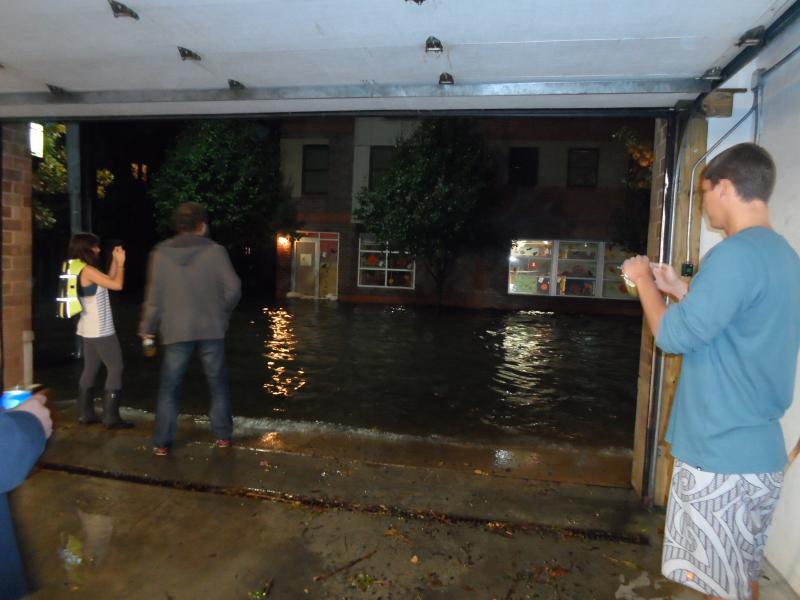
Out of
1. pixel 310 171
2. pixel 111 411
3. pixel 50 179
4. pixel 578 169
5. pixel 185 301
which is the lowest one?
pixel 111 411

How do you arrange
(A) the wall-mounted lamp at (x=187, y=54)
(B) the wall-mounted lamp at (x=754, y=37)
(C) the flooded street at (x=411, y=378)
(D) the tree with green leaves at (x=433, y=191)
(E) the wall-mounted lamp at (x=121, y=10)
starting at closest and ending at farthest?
(B) the wall-mounted lamp at (x=754, y=37), (E) the wall-mounted lamp at (x=121, y=10), (A) the wall-mounted lamp at (x=187, y=54), (C) the flooded street at (x=411, y=378), (D) the tree with green leaves at (x=433, y=191)

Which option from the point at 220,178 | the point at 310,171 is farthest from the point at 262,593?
the point at 310,171

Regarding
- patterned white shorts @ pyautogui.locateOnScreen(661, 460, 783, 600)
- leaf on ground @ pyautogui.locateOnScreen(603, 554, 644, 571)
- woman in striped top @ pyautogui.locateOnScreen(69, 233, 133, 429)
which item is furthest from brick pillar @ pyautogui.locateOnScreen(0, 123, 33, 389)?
patterned white shorts @ pyautogui.locateOnScreen(661, 460, 783, 600)

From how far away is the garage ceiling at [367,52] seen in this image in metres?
2.55

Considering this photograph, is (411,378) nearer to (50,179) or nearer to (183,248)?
(183,248)

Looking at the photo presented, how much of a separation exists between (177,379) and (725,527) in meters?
3.67

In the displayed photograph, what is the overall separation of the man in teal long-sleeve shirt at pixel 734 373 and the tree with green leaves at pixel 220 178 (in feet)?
50.7

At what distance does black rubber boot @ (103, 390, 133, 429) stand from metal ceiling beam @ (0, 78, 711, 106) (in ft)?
7.79

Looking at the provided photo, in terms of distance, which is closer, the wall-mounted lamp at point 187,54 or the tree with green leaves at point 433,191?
the wall-mounted lamp at point 187,54

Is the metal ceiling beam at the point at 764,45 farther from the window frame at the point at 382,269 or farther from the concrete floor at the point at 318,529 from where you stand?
the window frame at the point at 382,269

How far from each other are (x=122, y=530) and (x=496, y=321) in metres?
12.8

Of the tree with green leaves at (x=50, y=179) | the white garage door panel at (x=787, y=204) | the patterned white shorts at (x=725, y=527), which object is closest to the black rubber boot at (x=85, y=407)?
the tree with green leaves at (x=50, y=179)

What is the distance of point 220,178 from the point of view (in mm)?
15789

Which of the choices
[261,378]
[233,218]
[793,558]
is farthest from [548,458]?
[233,218]
